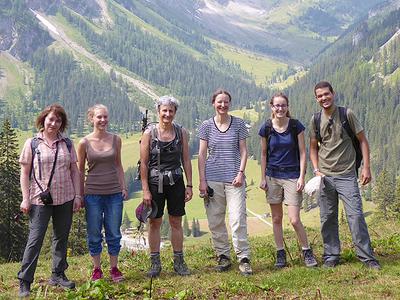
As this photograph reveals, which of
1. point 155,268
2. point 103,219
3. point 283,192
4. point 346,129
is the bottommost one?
point 155,268

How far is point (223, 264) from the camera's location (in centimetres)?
1106

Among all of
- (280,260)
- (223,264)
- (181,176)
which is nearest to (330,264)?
A: (280,260)

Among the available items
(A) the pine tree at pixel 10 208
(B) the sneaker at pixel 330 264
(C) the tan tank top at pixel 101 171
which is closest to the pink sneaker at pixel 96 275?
(C) the tan tank top at pixel 101 171

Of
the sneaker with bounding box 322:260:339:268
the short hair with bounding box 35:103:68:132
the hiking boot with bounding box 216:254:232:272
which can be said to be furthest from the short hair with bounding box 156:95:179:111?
the sneaker with bounding box 322:260:339:268

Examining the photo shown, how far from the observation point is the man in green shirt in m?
10.3

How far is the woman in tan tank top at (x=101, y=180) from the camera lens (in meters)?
10.1

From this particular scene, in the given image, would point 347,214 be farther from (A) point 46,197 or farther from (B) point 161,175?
(A) point 46,197

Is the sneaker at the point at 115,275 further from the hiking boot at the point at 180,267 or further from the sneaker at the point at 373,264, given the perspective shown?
the sneaker at the point at 373,264

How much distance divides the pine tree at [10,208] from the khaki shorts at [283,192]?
88.6 ft

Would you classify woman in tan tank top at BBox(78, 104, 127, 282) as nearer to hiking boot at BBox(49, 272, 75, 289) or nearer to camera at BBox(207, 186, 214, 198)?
hiking boot at BBox(49, 272, 75, 289)

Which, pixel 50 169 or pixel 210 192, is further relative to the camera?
pixel 210 192

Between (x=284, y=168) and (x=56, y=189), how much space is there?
16.8 ft

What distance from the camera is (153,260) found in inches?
431

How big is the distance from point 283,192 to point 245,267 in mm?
1981
